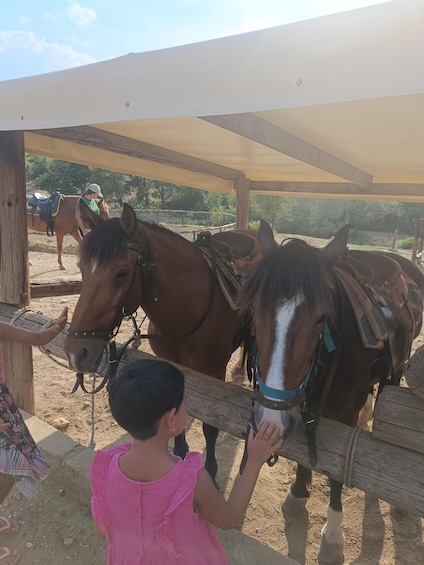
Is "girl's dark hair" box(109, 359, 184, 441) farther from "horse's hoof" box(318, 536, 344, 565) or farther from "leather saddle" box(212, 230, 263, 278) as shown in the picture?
"horse's hoof" box(318, 536, 344, 565)

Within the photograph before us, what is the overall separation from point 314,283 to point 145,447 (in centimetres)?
81

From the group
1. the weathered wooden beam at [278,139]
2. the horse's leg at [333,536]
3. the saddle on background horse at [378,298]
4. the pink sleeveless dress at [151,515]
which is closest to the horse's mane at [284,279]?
the saddle on background horse at [378,298]

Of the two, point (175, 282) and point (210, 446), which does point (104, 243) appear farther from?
point (210, 446)

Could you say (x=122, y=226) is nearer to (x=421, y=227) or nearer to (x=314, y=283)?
(x=314, y=283)

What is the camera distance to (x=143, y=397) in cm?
93

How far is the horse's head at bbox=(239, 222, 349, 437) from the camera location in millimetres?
1280

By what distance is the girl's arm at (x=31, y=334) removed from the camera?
1.86 meters

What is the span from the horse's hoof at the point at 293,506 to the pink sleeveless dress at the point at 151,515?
1575 millimetres

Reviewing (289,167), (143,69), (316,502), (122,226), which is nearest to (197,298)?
(122,226)

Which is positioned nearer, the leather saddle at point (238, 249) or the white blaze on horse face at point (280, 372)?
the white blaze on horse face at point (280, 372)

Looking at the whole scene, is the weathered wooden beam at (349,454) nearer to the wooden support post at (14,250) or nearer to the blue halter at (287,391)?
the blue halter at (287,391)

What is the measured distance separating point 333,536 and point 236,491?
4.92 ft

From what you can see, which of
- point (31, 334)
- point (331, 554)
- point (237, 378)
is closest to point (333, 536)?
point (331, 554)

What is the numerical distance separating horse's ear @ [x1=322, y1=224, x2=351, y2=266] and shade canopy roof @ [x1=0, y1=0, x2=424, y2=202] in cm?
51
